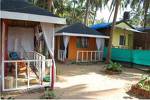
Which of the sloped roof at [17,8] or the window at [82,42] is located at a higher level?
the sloped roof at [17,8]

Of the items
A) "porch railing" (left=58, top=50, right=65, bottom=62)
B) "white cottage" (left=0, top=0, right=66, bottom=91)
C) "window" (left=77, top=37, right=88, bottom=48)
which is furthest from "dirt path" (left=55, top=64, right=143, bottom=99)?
"window" (left=77, top=37, right=88, bottom=48)

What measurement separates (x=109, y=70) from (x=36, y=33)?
4708mm

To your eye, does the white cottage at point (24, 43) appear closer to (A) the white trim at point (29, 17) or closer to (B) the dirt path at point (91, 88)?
(A) the white trim at point (29, 17)

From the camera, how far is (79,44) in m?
19.4

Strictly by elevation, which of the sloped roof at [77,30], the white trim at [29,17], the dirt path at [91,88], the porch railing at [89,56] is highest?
the sloped roof at [77,30]

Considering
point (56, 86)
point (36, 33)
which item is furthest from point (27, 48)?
point (56, 86)

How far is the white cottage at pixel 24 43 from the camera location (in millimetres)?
A: 7730

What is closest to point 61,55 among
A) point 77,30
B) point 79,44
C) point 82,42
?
point 79,44

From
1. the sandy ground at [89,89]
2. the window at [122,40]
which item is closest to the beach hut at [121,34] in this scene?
the window at [122,40]

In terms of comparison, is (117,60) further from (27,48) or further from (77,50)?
(27,48)

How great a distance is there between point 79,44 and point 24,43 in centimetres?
785

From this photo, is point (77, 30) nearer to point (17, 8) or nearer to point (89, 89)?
point (89, 89)

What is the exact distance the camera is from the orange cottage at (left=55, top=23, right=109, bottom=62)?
18169 millimetres

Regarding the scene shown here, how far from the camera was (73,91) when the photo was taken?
338 inches
